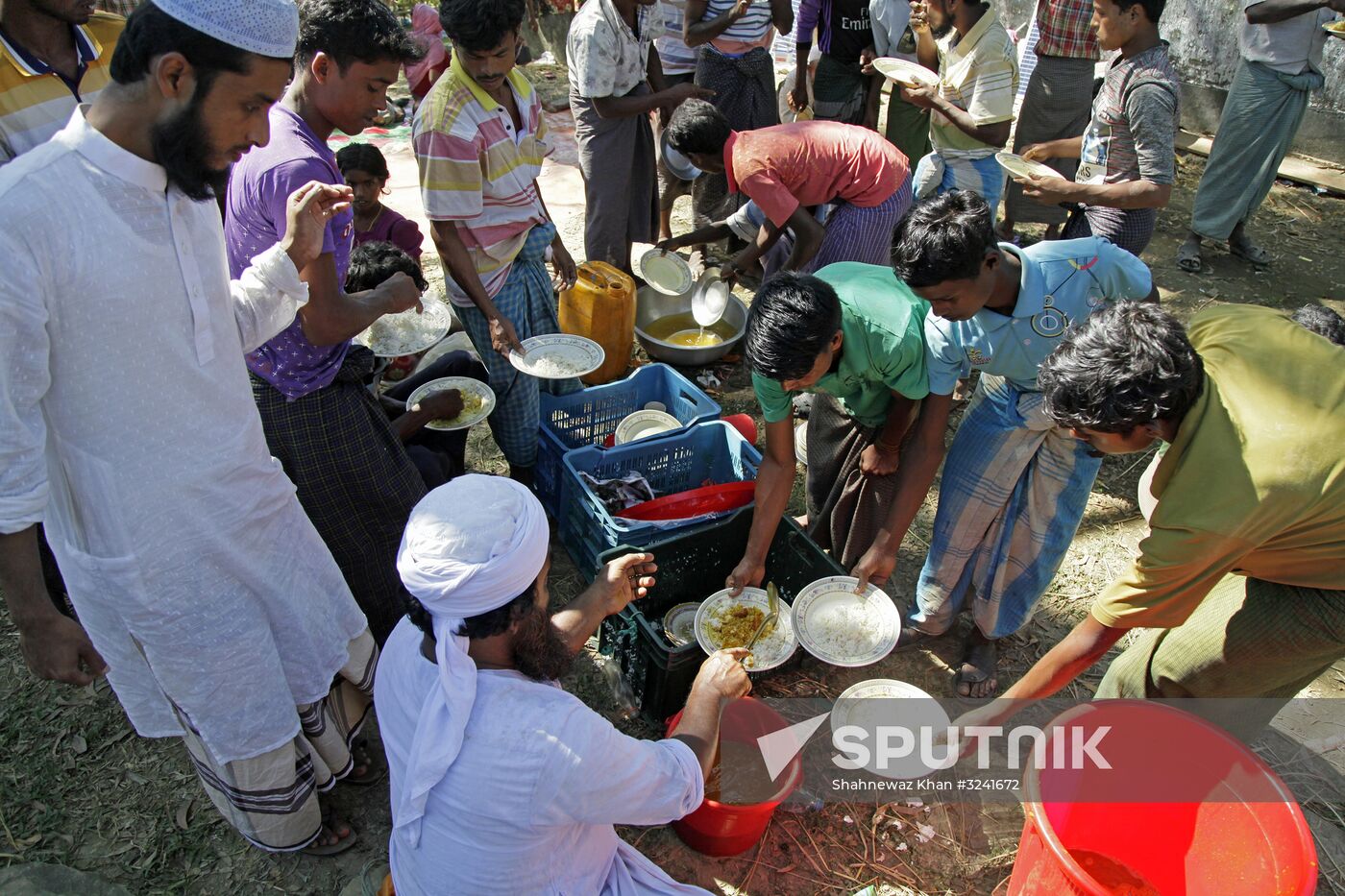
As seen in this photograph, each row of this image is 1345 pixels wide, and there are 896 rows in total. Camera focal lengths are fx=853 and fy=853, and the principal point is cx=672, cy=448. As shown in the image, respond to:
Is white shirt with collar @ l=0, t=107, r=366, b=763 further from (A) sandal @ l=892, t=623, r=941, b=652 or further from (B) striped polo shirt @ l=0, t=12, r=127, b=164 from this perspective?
(A) sandal @ l=892, t=623, r=941, b=652

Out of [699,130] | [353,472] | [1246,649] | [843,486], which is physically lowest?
[843,486]

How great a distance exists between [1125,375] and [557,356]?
2.41 m

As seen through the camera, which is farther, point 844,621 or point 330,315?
point 844,621

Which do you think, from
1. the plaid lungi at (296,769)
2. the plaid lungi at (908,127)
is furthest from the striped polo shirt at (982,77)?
the plaid lungi at (296,769)

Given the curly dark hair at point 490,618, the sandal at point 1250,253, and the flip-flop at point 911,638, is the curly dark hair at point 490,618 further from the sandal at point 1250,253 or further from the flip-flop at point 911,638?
the sandal at point 1250,253

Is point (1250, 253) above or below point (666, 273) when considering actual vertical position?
below

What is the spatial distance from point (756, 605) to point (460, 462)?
56.7 inches

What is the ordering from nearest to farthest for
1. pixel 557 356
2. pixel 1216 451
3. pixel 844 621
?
pixel 1216 451, pixel 844 621, pixel 557 356

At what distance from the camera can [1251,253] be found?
621cm

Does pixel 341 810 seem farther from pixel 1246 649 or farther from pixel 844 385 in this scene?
pixel 1246 649

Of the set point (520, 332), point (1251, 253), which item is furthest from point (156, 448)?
point (1251, 253)

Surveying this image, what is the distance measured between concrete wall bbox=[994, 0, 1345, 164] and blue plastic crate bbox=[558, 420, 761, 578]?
6.96 meters

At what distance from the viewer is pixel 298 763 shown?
2.43 m

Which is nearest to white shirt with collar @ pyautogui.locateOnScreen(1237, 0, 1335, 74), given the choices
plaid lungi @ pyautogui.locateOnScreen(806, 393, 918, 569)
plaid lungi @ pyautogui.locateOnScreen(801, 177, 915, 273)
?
plaid lungi @ pyautogui.locateOnScreen(801, 177, 915, 273)
